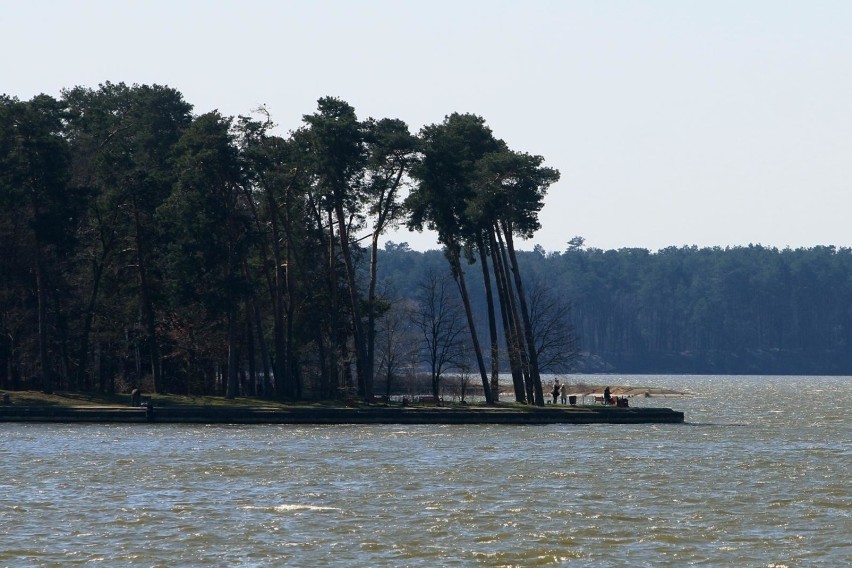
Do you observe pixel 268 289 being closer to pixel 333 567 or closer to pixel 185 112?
pixel 185 112

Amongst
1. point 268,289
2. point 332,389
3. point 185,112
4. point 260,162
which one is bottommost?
point 332,389

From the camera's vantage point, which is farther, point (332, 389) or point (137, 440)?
point (332, 389)

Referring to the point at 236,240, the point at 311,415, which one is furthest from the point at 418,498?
the point at 236,240

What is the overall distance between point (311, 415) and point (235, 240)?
1201cm

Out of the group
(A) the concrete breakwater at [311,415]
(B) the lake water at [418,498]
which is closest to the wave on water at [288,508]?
(B) the lake water at [418,498]

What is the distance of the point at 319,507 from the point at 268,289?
49.5 meters

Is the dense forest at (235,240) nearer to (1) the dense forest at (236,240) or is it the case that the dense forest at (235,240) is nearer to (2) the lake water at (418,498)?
(1) the dense forest at (236,240)

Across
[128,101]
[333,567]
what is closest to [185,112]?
[128,101]

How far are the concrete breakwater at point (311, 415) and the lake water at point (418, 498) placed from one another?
11.5 feet

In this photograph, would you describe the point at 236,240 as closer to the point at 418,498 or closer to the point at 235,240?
the point at 235,240

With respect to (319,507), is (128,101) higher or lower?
higher

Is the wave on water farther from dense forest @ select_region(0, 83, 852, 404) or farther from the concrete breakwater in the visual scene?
dense forest @ select_region(0, 83, 852, 404)

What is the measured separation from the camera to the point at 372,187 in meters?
84.6

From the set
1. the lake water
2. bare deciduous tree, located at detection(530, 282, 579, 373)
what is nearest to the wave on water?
the lake water
